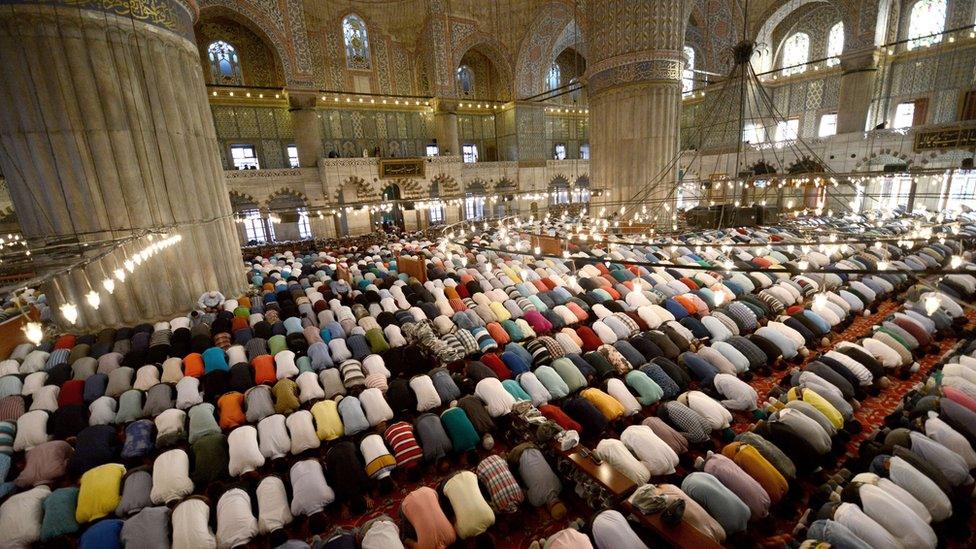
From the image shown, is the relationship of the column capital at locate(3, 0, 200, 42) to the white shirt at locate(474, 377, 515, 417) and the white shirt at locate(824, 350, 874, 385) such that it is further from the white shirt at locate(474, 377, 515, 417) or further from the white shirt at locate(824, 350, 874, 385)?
the white shirt at locate(824, 350, 874, 385)

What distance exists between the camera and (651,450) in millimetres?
4035

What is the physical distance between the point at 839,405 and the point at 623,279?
17.3ft

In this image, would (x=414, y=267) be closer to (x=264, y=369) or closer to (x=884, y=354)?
(x=264, y=369)

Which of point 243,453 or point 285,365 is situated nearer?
point 243,453

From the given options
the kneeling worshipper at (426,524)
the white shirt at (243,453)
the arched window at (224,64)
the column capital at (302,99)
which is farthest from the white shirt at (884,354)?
the arched window at (224,64)

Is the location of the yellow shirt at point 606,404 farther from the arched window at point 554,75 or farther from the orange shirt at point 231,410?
the arched window at point 554,75

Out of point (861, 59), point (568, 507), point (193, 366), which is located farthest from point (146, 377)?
point (861, 59)

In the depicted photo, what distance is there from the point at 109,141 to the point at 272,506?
7501mm

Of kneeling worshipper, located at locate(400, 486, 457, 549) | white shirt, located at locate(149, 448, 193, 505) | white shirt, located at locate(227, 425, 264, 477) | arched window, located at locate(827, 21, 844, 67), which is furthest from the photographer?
arched window, located at locate(827, 21, 844, 67)

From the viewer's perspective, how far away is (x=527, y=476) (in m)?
3.87

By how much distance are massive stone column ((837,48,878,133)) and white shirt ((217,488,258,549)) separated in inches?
854

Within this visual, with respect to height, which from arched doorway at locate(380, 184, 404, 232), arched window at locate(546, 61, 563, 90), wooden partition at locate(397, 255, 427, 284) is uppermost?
arched window at locate(546, 61, 563, 90)

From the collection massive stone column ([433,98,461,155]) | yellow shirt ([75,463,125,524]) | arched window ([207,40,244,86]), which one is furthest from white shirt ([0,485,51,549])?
massive stone column ([433,98,461,155])

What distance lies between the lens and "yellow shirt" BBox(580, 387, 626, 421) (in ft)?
15.7
